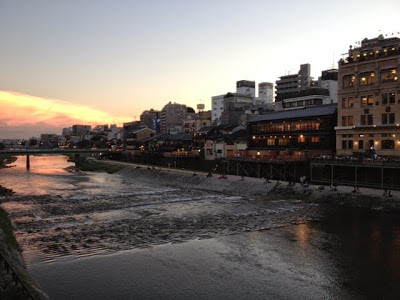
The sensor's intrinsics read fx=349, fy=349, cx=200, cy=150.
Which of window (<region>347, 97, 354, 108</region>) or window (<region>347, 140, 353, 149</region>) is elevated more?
window (<region>347, 97, 354, 108</region>)

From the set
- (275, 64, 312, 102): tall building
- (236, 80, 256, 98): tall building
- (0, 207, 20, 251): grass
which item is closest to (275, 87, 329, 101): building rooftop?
(275, 64, 312, 102): tall building

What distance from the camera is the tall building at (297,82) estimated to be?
133m

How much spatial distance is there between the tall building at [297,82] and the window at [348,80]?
75.1 m

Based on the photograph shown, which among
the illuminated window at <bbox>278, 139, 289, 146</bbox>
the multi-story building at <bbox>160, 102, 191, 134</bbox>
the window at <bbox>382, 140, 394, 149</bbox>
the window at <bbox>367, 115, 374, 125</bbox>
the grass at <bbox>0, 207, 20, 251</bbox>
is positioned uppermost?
the multi-story building at <bbox>160, 102, 191, 134</bbox>

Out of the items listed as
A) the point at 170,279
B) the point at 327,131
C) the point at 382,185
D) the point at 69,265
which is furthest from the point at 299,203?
the point at 69,265

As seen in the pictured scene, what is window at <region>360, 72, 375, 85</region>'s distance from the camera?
50.9m

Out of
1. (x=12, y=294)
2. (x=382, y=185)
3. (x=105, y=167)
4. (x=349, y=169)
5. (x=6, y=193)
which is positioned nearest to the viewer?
(x=12, y=294)

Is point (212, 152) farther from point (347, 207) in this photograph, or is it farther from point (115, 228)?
point (115, 228)

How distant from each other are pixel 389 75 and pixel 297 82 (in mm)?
90441

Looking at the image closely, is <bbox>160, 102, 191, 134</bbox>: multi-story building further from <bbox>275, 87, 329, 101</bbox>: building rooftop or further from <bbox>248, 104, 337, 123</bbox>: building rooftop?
<bbox>248, 104, 337, 123</bbox>: building rooftop

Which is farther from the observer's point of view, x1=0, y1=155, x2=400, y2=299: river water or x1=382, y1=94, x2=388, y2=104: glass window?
x1=382, y1=94, x2=388, y2=104: glass window

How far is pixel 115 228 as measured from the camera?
3183cm

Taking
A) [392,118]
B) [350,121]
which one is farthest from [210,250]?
[350,121]

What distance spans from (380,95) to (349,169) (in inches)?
459
